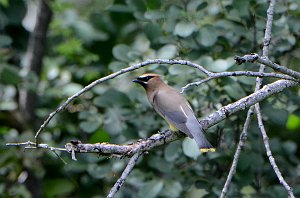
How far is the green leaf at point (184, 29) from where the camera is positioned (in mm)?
4746

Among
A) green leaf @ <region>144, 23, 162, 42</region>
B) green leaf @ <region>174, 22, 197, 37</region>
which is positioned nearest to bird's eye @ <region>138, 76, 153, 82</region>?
green leaf @ <region>144, 23, 162, 42</region>

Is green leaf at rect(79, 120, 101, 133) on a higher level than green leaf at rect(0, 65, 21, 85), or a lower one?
lower

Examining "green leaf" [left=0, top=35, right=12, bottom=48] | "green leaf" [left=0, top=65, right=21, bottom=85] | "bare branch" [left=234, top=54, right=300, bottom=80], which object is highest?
"green leaf" [left=0, top=35, right=12, bottom=48]

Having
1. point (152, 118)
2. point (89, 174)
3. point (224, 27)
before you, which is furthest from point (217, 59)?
point (89, 174)

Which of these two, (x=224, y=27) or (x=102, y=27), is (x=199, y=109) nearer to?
(x=224, y=27)

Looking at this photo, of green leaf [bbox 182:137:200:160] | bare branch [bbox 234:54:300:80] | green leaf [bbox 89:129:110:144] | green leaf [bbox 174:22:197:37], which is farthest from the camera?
green leaf [bbox 174:22:197:37]

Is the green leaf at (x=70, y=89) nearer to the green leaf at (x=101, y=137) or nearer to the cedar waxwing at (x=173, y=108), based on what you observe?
the green leaf at (x=101, y=137)

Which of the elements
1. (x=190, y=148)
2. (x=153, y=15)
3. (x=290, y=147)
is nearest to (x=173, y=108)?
(x=190, y=148)

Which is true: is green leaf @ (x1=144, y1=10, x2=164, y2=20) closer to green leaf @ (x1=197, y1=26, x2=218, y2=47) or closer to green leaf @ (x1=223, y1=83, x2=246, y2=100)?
green leaf @ (x1=197, y1=26, x2=218, y2=47)

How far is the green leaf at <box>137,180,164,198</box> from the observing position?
191 inches

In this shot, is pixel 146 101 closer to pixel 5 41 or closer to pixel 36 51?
pixel 5 41

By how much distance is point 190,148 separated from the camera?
15.1ft

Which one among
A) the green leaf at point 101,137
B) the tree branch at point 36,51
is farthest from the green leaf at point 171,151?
the tree branch at point 36,51

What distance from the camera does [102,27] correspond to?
610cm
